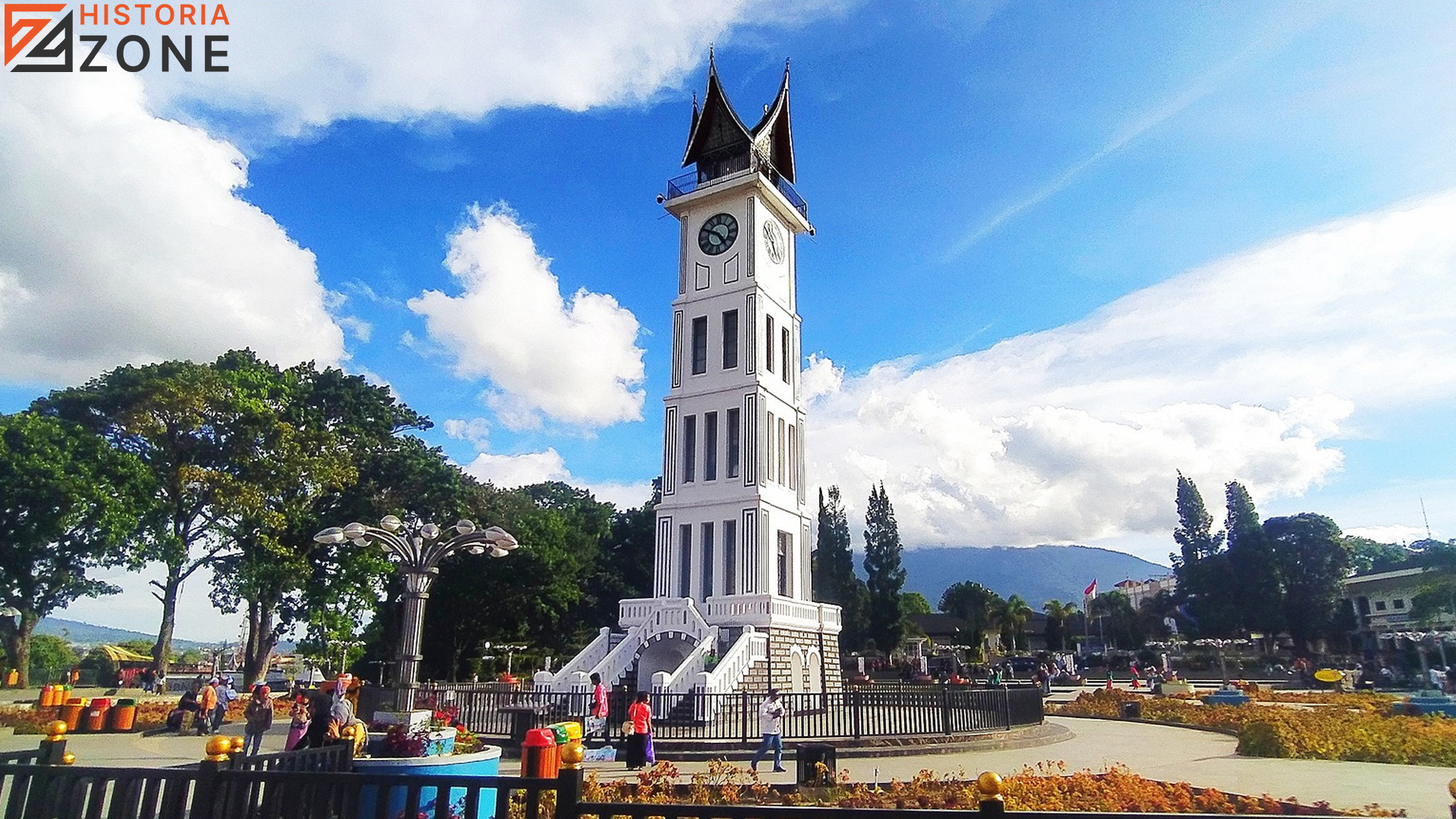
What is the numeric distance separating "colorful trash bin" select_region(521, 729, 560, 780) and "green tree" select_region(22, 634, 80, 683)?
4930 centimetres

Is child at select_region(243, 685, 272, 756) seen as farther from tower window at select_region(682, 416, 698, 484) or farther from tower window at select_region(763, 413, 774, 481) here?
tower window at select_region(763, 413, 774, 481)

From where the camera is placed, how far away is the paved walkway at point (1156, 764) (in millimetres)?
12461

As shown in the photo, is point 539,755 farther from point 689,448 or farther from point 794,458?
point 794,458

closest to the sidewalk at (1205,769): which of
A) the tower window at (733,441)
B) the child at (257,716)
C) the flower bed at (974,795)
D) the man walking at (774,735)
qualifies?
the man walking at (774,735)

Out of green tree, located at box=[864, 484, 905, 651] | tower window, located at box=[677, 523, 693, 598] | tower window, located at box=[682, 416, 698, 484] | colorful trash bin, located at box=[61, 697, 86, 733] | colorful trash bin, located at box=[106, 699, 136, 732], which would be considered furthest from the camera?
green tree, located at box=[864, 484, 905, 651]

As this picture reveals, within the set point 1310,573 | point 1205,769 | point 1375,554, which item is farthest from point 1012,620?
point 1205,769

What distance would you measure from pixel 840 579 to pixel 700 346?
33881 mm

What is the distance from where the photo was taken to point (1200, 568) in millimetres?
71625

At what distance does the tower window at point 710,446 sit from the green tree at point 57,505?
2013 centimetres

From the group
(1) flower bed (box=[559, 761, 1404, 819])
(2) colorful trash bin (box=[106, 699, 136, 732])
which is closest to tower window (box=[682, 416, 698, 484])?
(2) colorful trash bin (box=[106, 699, 136, 732])

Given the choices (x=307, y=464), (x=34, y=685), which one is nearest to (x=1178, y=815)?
(x=307, y=464)

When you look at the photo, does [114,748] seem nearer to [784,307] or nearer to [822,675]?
[822,675]

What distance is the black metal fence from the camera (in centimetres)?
1900

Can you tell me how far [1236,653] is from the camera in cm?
6141
